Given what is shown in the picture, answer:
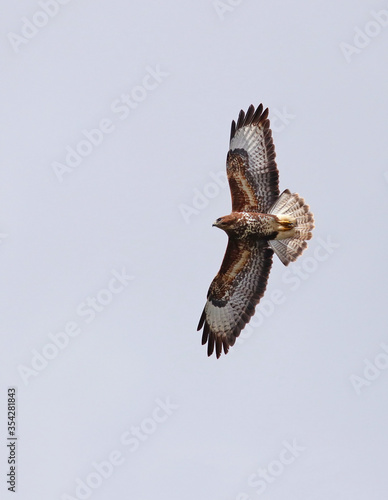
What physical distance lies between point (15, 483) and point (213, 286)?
4.81 metres

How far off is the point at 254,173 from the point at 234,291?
75.6 inches

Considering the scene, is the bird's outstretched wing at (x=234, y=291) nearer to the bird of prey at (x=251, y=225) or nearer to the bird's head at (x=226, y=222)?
the bird of prey at (x=251, y=225)

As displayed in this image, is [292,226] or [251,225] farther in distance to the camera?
[292,226]

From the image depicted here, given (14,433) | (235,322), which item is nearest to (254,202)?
(235,322)

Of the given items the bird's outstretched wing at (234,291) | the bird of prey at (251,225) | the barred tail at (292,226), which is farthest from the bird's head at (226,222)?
the barred tail at (292,226)

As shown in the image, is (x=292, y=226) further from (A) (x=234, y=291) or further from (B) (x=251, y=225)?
(A) (x=234, y=291)

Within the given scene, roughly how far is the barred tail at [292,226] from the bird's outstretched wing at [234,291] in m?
0.24

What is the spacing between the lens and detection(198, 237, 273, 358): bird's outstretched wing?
18.5 meters

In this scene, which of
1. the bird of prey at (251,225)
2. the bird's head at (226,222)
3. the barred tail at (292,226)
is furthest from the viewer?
the barred tail at (292,226)

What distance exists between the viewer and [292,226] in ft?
60.6

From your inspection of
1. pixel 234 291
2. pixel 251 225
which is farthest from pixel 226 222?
pixel 234 291

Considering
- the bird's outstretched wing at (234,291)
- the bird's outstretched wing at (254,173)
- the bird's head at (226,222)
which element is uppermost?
the bird's outstretched wing at (254,173)

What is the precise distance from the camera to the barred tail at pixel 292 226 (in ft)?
60.7

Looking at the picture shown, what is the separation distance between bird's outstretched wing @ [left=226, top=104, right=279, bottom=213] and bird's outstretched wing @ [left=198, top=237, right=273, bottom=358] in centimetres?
61
